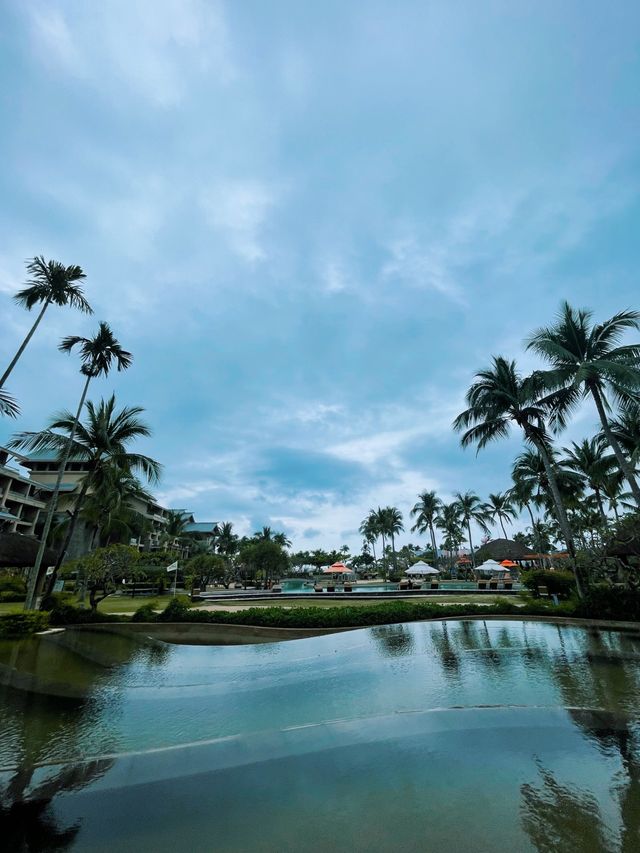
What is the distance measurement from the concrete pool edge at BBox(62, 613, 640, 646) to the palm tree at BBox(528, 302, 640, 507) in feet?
17.7

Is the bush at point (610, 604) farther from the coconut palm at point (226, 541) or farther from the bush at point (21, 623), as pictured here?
the coconut palm at point (226, 541)

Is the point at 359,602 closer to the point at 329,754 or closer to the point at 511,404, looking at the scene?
the point at 511,404

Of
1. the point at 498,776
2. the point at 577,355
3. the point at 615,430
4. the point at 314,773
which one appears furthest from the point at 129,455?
the point at 615,430

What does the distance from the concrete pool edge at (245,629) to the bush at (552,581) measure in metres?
5.22

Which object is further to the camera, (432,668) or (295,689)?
(432,668)

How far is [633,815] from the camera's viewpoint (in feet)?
13.1

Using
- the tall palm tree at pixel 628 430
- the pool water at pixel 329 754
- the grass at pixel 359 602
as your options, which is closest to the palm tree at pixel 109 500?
the grass at pixel 359 602

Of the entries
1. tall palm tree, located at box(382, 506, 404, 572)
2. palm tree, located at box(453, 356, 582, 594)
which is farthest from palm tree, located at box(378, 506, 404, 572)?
palm tree, located at box(453, 356, 582, 594)

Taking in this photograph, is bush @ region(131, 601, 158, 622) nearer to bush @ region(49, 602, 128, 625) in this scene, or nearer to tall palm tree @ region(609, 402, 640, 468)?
bush @ region(49, 602, 128, 625)

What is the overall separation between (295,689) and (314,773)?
3595mm

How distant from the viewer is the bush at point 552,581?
67.0 feet

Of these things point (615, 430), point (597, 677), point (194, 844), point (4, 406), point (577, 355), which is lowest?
point (194, 844)

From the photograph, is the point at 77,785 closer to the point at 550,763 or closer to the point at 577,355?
the point at 550,763

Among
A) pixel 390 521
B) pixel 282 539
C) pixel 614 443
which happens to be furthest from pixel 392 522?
pixel 614 443
